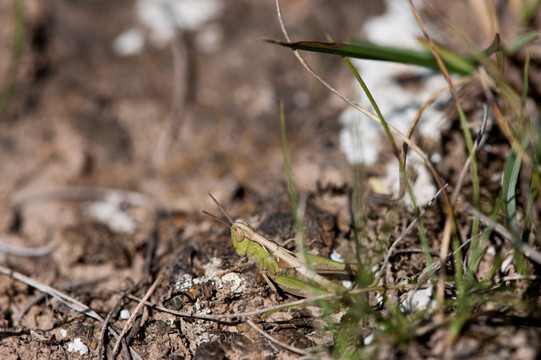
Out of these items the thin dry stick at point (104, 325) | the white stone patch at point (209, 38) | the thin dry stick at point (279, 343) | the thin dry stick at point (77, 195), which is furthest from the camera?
the white stone patch at point (209, 38)

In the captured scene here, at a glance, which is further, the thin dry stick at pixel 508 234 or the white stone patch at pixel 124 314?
the white stone patch at pixel 124 314

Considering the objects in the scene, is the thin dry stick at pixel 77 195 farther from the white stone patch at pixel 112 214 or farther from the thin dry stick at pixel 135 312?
the thin dry stick at pixel 135 312

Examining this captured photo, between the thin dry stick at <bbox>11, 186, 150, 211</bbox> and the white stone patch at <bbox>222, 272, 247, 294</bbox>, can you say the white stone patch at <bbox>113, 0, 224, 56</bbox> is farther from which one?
the white stone patch at <bbox>222, 272, 247, 294</bbox>

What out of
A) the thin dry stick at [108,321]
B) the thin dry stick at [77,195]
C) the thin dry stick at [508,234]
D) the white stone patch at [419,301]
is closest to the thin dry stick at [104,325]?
the thin dry stick at [108,321]

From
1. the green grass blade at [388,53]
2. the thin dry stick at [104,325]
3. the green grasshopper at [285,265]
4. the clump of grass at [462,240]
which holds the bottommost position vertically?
the thin dry stick at [104,325]

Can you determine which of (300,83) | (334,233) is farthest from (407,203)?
(300,83)

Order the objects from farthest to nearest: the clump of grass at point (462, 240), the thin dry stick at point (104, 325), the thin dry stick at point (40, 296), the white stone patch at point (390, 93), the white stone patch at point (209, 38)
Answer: the white stone patch at point (209, 38)
the white stone patch at point (390, 93)
the thin dry stick at point (40, 296)
the thin dry stick at point (104, 325)
the clump of grass at point (462, 240)

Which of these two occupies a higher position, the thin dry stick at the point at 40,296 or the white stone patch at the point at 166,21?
the white stone patch at the point at 166,21

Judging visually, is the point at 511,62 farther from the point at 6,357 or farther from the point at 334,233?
the point at 6,357

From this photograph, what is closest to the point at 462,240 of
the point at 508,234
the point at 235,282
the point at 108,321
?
the point at 508,234
